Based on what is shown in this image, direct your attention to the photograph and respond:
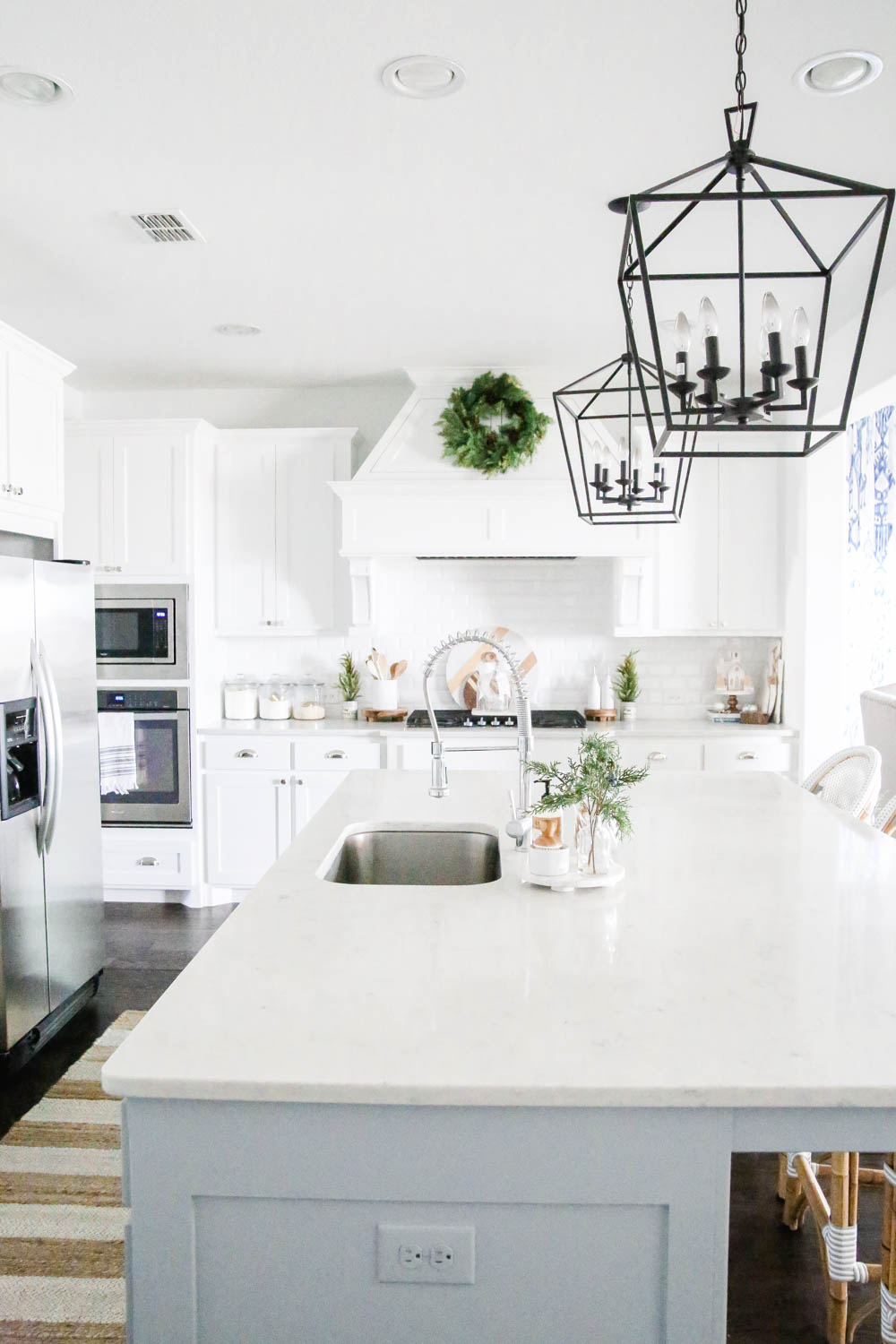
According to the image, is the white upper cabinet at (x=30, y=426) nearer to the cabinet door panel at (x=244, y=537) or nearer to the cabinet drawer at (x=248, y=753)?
the cabinet door panel at (x=244, y=537)

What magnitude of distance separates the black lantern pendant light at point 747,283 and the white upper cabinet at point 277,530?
1.75 metres

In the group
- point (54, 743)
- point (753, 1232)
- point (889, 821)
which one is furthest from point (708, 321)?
point (54, 743)

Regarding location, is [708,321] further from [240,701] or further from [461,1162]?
[240,701]

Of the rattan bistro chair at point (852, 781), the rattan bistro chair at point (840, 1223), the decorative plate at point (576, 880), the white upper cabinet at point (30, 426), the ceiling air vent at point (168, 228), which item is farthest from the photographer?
the white upper cabinet at point (30, 426)

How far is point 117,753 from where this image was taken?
16.3 ft

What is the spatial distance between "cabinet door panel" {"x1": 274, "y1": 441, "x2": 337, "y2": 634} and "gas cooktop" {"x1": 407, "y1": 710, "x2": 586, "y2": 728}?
2.34 feet

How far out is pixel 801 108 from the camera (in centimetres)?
240

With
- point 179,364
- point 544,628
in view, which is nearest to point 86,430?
point 179,364

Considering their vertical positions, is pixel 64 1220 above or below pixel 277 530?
below

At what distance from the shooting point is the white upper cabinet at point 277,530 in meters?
5.15

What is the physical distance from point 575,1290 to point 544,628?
4350 millimetres

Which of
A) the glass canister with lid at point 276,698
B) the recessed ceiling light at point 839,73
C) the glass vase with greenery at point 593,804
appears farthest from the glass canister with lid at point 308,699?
the recessed ceiling light at point 839,73

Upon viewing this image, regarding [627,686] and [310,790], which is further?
[627,686]

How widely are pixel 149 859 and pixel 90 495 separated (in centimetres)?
186
